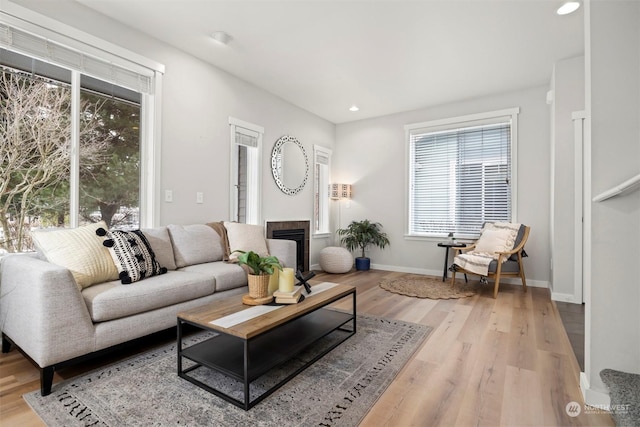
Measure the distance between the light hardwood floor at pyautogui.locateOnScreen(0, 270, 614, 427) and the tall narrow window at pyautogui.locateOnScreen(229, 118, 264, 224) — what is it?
201 cm

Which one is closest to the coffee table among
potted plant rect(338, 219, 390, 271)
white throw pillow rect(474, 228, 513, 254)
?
white throw pillow rect(474, 228, 513, 254)

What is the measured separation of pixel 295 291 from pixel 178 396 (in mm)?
854

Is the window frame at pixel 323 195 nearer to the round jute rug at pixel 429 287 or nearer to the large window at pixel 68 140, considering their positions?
the round jute rug at pixel 429 287

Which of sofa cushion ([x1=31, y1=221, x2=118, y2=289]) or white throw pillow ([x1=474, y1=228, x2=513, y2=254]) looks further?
white throw pillow ([x1=474, y1=228, x2=513, y2=254])

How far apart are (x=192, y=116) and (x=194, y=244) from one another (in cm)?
144

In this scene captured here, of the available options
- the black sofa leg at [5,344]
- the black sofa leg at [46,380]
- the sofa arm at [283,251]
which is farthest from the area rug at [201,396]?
the sofa arm at [283,251]

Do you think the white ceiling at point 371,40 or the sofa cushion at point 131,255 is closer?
the sofa cushion at point 131,255

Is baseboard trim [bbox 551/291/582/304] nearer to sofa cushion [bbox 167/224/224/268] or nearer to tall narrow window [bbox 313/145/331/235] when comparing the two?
tall narrow window [bbox 313/145/331/235]

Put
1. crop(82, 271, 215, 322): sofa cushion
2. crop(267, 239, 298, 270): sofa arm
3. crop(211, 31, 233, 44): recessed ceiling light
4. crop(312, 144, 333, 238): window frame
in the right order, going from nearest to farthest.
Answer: crop(82, 271, 215, 322): sofa cushion, crop(211, 31, 233, 44): recessed ceiling light, crop(267, 239, 298, 270): sofa arm, crop(312, 144, 333, 238): window frame

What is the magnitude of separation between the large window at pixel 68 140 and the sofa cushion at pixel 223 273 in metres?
0.79

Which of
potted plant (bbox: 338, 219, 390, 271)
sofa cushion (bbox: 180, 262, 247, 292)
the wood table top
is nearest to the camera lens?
the wood table top

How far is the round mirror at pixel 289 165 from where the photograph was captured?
15.2 ft

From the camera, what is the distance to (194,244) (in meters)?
3.02

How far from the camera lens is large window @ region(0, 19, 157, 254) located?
2338 millimetres
